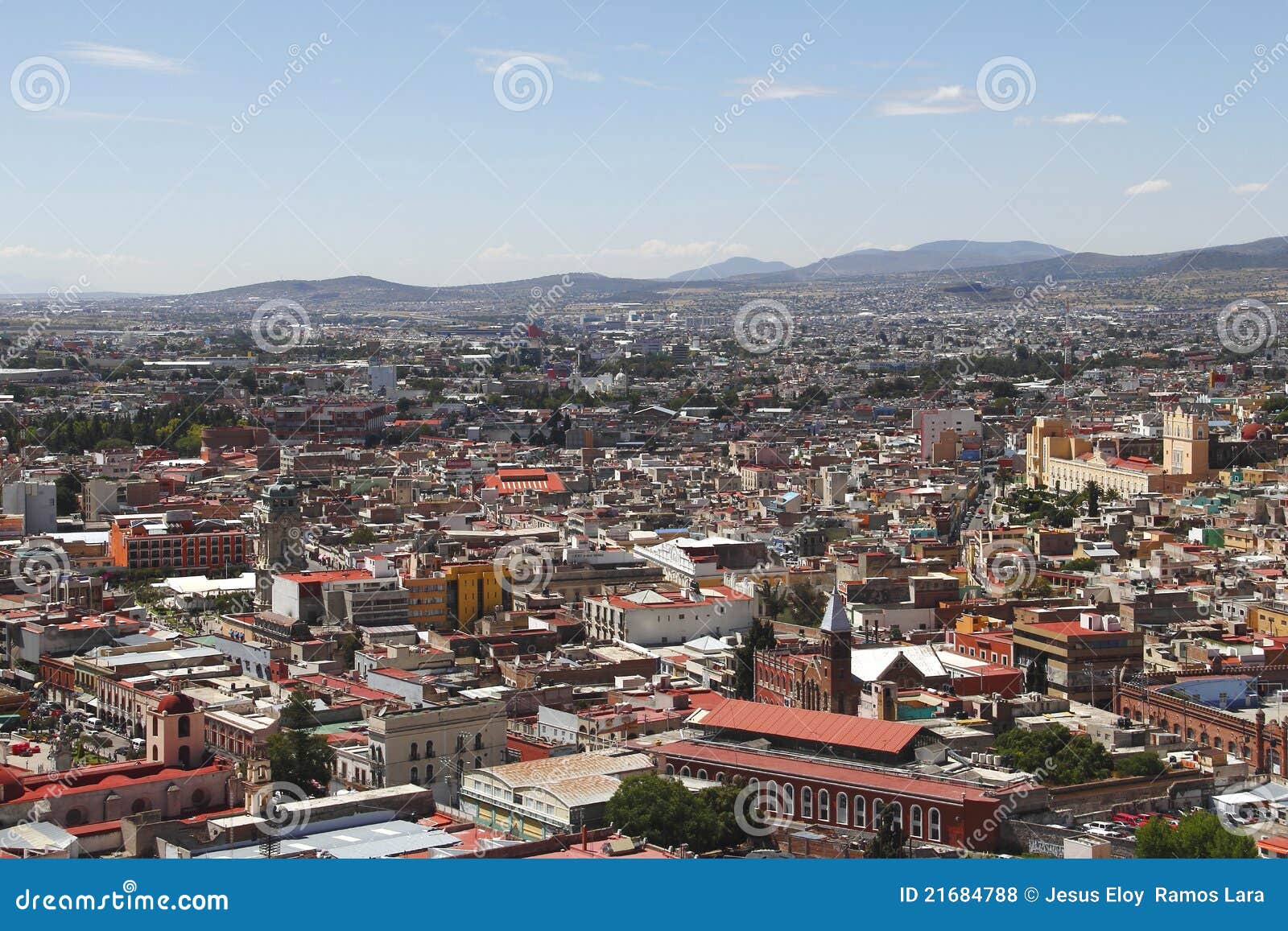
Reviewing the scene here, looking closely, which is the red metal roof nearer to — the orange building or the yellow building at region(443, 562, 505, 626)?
the yellow building at region(443, 562, 505, 626)

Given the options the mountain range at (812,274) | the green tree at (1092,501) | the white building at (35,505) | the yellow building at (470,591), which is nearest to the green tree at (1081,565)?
the green tree at (1092,501)

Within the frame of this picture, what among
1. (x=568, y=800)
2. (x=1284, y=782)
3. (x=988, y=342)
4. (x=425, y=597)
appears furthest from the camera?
(x=988, y=342)

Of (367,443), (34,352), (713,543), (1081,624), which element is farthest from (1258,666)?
(34,352)

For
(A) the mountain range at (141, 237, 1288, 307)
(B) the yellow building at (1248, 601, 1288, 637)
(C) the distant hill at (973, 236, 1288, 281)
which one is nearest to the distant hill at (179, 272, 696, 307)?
(A) the mountain range at (141, 237, 1288, 307)

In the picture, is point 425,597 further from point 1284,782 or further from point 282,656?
point 1284,782

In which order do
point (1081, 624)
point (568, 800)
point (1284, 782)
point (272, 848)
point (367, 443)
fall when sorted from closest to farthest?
point (272, 848) < point (568, 800) < point (1284, 782) < point (1081, 624) < point (367, 443)

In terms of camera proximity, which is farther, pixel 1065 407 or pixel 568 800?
pixel 1065 407

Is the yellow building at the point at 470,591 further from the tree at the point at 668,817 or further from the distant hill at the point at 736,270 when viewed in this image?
the distant hill at the point at 736,270
